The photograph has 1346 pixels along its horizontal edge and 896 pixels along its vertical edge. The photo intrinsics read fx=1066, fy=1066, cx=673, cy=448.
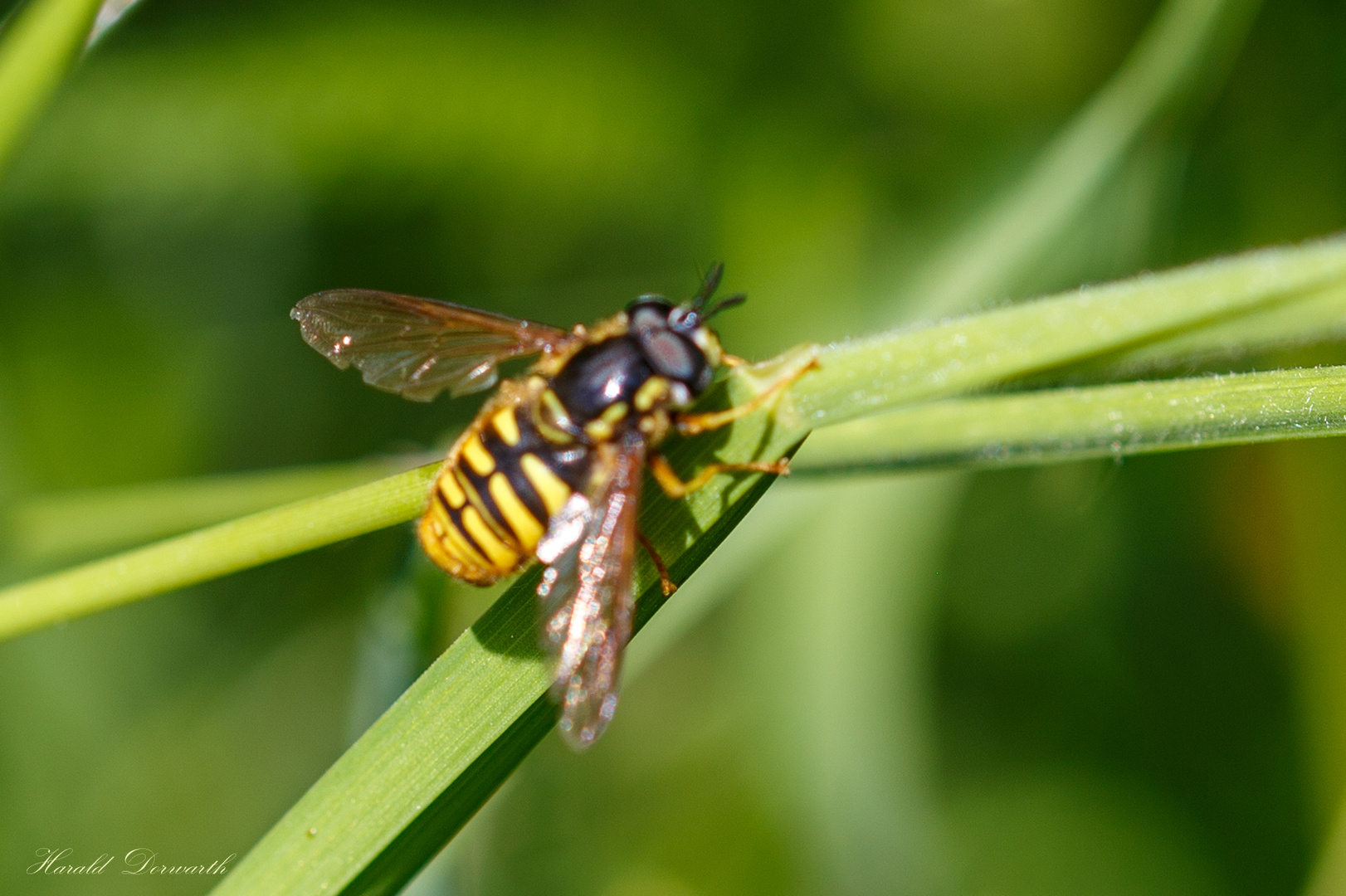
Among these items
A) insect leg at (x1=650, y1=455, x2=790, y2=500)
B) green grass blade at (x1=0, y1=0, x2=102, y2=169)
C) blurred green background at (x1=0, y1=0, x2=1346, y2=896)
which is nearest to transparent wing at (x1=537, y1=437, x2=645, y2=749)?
insect leg at (x1=650, y1=455, x2=790, y2=500)

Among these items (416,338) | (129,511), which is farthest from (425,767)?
(129,511)

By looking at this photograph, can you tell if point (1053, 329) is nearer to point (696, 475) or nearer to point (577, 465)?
point (696, 475)

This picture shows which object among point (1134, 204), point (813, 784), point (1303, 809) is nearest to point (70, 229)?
point (813, 784)

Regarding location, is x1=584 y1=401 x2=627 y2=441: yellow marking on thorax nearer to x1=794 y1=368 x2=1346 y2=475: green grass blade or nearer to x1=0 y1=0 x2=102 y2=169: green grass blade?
x1=794 y1=368 x2=1346 y2=475: green grass blade

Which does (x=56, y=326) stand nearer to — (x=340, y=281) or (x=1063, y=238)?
(x=340, y=281)

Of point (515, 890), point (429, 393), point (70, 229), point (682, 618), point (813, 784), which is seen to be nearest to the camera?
point (429, 393)

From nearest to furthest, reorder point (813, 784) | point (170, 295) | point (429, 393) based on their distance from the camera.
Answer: point (429, 393), point (813, 784), point (170, 295)
